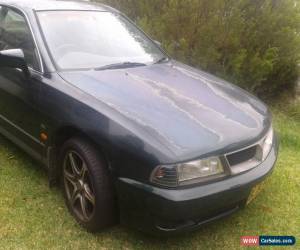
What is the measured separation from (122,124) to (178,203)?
2.06ft

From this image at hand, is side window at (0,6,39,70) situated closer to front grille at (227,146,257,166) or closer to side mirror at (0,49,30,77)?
side mirror at (0,49,30,77)

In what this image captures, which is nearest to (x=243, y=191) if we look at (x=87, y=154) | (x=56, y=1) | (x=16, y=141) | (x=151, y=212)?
(x=151, y=212)

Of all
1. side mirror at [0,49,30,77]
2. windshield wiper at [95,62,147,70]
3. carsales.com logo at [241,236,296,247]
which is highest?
side mirror at [0,49,30,77]

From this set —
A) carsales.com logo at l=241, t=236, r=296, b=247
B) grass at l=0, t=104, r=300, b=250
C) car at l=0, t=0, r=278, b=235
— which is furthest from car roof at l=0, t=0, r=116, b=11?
carsales.com logo at l=241, t=236, r=296, b=247

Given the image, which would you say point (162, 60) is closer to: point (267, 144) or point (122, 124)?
point (267, 144)

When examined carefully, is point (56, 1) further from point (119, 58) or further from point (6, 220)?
point (6, 220)

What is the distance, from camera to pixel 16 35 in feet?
12.5

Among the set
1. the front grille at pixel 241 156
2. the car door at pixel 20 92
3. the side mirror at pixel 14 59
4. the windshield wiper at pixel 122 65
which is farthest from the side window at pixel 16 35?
→ the front grille at pixel 241 156

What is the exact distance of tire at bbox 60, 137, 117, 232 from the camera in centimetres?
282

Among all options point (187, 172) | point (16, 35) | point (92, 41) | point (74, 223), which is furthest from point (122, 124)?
point (16, 35)

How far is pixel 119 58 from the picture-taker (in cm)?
375

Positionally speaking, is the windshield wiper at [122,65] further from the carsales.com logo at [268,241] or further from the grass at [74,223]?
the carsales.com logo at [268,241]

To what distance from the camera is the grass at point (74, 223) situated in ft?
9.98

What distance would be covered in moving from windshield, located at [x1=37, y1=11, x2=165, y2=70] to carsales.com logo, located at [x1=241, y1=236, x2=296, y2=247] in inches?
70.6
